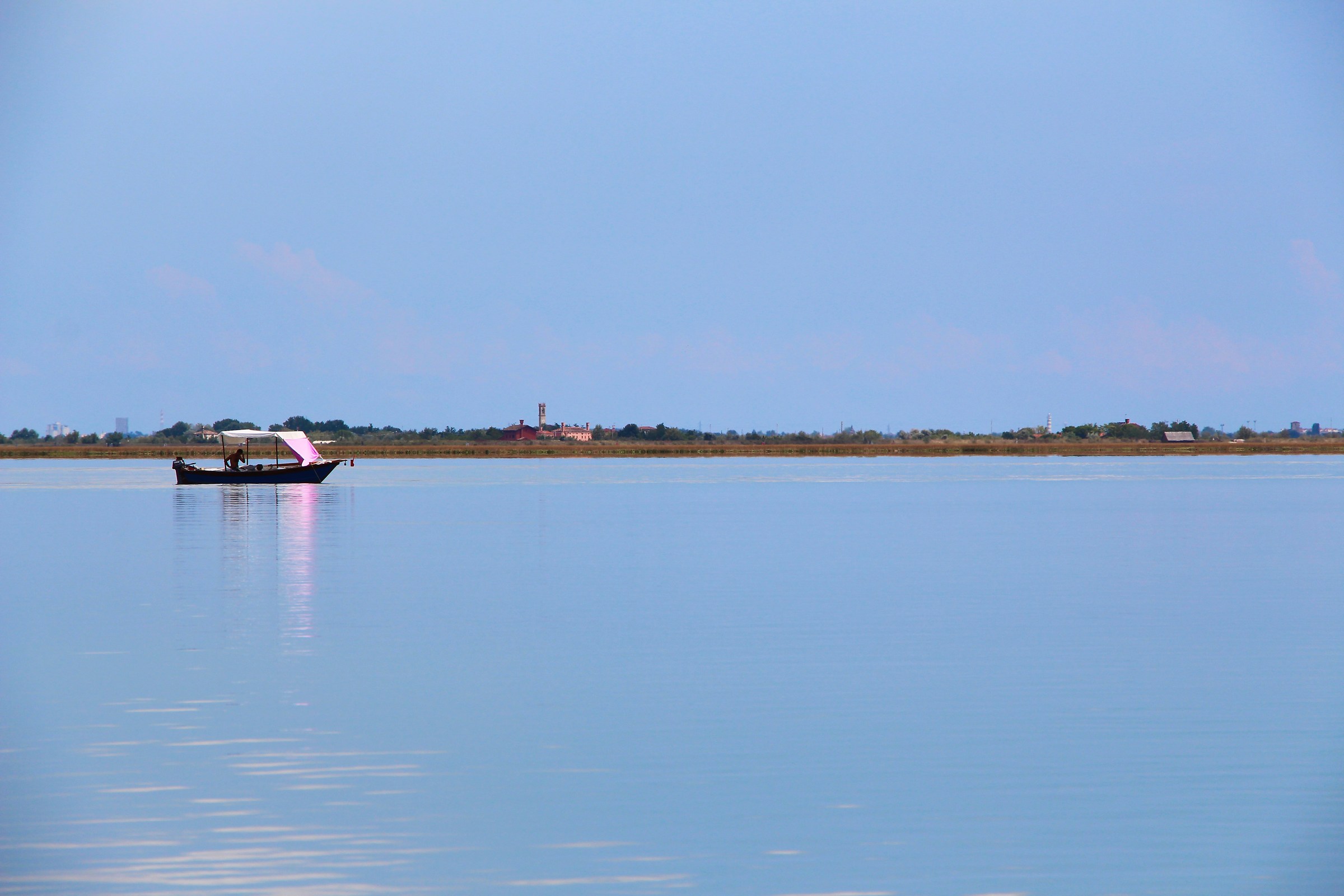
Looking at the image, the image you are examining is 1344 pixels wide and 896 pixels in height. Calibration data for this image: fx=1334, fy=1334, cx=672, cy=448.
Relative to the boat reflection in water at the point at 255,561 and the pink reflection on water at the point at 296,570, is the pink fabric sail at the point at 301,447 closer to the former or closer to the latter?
the boat reflection in water at the point at 255,561

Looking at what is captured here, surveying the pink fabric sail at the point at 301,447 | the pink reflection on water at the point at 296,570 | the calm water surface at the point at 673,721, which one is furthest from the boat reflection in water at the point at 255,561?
the pink fabric sail at the point at 301,447

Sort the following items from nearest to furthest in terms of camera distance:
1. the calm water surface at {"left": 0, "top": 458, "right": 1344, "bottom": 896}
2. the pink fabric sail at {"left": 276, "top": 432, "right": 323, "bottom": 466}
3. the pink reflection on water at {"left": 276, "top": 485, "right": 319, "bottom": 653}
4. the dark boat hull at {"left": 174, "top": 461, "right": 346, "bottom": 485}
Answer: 1. the calm water surface at {"left": 0, "top": 458, "right": 1344, "bottom": 896}
2. the pink reflection on water at {"left": 276, "top": 485, "right": 319, "bottom": 653}
3. the dark boat hull at {"left": 174, "top": 461, "right": 346, "bottom": 485}
4. the pink fabric sail at {"left": 276, "top": 432, "right": 323, "bottom": 466}

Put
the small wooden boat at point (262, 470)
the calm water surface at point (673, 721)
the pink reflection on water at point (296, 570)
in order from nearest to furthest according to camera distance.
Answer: the calm water surface at point (673, 721), the pink reflection on water at point (296, 570), the small wooden boat at point (262, 470)

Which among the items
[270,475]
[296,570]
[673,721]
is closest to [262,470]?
[270,475]

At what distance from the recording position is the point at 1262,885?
11.0m

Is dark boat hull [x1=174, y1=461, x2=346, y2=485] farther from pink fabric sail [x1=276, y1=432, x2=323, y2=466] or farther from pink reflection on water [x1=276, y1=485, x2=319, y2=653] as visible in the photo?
pink reflection on water [x1=276, y1=485, x2=319, y2=653]

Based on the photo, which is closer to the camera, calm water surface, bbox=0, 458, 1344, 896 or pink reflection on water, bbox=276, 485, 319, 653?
calm water surface, bbox=0, 458, 1344, 896

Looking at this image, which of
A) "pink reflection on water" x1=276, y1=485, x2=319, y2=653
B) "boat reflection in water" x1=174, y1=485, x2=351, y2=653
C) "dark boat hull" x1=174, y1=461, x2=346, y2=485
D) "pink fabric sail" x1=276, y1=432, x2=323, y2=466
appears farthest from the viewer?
"pink fabric sail" x1=276, y1=432, x2=323, y2=466

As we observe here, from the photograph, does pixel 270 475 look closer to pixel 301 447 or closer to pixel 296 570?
pixel 301 447

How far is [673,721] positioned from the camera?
16.7 meters

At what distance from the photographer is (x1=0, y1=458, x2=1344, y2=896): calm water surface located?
447 inches

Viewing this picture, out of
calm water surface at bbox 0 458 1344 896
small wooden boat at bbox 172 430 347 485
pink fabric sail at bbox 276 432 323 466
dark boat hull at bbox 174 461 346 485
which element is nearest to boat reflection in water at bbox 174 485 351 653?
calm water surface at bbox 0 458 1344 896

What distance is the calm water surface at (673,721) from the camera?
37.3ft

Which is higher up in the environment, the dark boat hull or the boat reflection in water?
the dark boat hull
